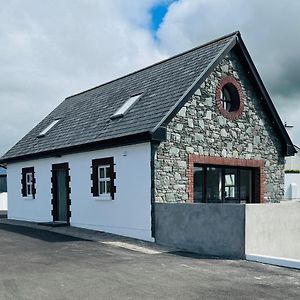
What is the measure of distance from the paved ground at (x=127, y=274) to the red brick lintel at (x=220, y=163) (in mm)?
2720

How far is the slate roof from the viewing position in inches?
529

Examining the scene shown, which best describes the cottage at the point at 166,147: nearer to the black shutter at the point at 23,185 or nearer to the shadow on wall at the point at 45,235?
the black shutter at the point at 23,185

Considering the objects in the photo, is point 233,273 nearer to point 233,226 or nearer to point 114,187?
point 233,226

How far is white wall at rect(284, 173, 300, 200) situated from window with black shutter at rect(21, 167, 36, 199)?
1648 cm

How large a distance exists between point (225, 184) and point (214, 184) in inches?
22.7

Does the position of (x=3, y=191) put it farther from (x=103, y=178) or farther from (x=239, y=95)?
(x=239, y=95)

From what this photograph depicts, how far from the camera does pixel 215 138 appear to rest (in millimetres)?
14438

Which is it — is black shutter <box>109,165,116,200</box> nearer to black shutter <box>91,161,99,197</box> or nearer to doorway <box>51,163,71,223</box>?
black shutter <box>91,161,99,197</box>

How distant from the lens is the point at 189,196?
530 inches

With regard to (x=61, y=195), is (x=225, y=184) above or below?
above

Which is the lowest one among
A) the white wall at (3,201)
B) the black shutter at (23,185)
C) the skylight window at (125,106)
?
the white wall at (3,201)

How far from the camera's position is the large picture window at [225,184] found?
47.0 ft

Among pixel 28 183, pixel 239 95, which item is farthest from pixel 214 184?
pixel 28 183

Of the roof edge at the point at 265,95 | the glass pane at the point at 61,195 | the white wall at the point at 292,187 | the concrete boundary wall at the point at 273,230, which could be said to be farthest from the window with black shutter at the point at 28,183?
the white wall at the point at 292,187
